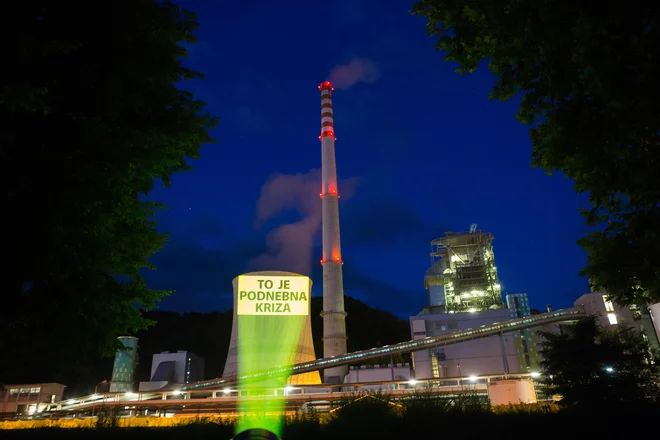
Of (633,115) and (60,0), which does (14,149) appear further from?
(633,115)

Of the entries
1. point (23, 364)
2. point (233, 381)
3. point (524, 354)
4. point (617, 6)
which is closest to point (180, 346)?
point (233, 381)

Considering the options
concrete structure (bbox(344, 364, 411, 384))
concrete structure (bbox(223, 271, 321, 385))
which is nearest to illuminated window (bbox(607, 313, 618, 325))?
concrete structure (bbox(344, 364, 411, 384))

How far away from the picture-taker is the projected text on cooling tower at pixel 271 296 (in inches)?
1549

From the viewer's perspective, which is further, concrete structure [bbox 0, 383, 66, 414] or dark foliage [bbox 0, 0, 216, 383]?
concrete structure [bbox 0, 383, 66, 414]

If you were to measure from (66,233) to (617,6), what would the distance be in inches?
304

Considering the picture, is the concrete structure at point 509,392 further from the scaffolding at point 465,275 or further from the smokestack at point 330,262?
the scaffolding at point 465,275

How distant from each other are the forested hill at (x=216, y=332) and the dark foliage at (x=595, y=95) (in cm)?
7895

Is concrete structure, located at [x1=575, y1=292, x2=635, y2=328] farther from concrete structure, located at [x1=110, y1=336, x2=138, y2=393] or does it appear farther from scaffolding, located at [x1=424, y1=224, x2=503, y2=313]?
concrete structure, located at [x1=110, y1=336, x2=138, y2=393]

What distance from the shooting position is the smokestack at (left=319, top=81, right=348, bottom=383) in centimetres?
4349

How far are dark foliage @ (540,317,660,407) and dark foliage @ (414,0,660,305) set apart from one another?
20.8 ft

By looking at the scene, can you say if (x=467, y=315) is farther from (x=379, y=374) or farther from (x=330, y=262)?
(x=330, y=262)

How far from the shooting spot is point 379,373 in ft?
135

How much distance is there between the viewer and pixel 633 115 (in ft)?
17.4

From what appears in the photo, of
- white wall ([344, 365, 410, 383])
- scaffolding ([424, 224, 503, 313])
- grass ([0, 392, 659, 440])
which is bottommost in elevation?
grass ([0, 392, 659, 440])
